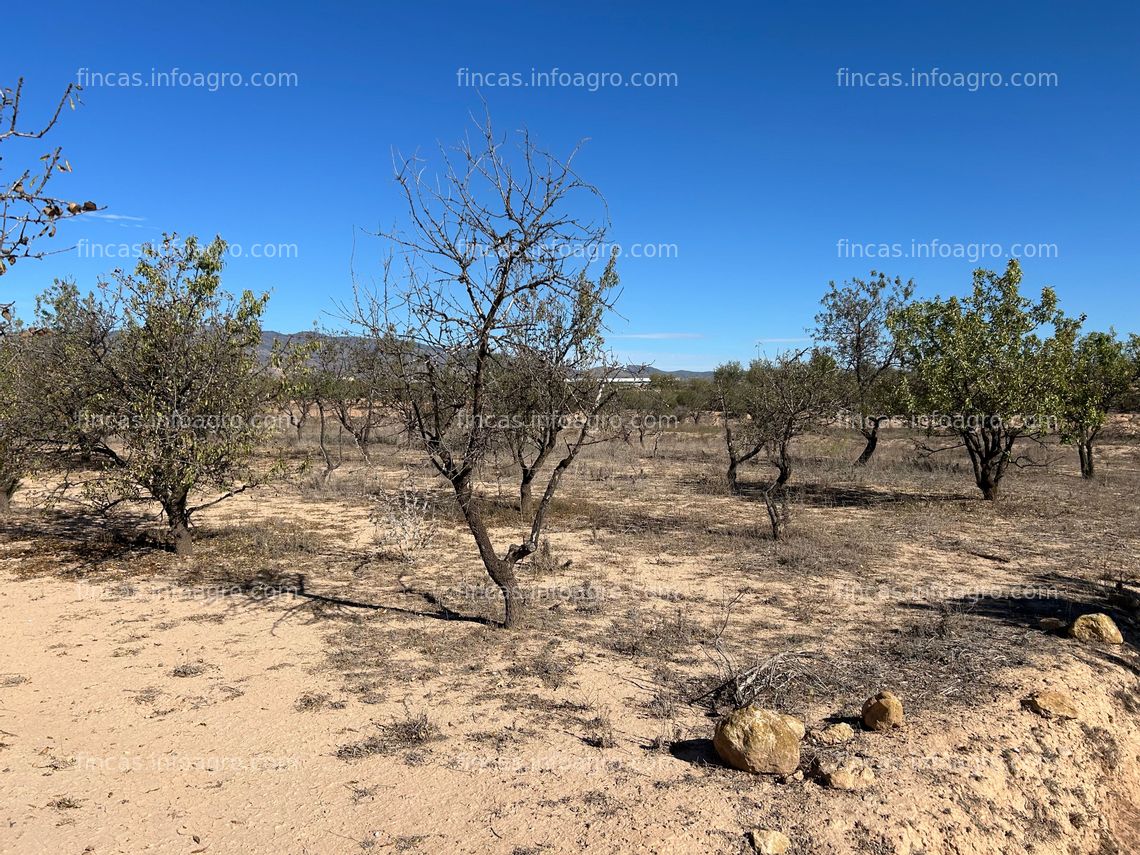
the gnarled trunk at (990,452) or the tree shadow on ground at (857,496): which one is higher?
the gnarled trunk at (990,452)

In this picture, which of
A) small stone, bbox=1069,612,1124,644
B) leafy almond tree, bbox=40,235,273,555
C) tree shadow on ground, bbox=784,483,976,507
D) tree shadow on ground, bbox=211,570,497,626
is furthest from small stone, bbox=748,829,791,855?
tree shadow on ground, bbox=784,483,976,507

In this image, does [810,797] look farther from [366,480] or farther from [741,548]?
[366,480]

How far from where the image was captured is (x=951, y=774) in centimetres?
499

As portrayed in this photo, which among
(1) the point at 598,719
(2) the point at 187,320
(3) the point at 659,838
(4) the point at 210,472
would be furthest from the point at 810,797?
(2) the point at 187,320

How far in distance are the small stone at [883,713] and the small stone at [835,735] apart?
0.70ft

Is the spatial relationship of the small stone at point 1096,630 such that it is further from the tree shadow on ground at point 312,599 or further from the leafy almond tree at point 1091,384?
the leafy almond tree at point 1091,384

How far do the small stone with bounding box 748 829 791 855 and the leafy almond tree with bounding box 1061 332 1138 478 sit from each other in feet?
49.4

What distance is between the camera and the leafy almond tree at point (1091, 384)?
16.0m

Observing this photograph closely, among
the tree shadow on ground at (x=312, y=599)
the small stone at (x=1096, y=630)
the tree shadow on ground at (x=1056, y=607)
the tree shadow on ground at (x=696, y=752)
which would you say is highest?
the small stone at (x=1096, y=630)

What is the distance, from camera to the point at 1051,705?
19.4 ft

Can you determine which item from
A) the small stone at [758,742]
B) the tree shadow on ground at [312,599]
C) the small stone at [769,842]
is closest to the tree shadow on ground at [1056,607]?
the small stone at [758,742]

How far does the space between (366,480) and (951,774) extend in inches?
677

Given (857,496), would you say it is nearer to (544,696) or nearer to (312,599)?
(312,599)

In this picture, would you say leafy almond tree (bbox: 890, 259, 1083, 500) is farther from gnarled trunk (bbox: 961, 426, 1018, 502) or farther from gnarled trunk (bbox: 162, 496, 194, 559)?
gnarled trunk (bbox: 162, 496, 194, 559)
